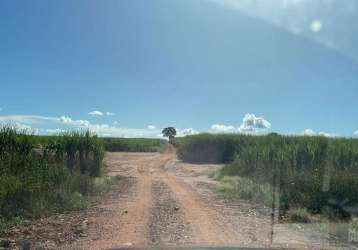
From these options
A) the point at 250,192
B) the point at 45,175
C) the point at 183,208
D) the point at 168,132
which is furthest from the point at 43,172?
the point at 168,132

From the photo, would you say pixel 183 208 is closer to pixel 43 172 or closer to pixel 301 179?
pixel 301 179

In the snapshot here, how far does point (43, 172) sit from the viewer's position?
15.1 metres

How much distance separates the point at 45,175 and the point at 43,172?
0.22 metres

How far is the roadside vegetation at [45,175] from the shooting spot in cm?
1188

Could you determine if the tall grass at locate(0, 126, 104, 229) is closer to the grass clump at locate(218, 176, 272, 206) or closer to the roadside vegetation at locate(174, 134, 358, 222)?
the grass clump at locate(218, 176, 272, 206)

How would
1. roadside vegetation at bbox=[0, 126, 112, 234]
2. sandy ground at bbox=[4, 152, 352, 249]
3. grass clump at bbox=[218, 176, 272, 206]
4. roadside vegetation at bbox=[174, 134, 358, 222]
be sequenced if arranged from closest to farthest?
sandy ground at bbox=[4, 152, 352, 249] → roadside vegetation at bbox=[0, 126, 112, 234] → roadside vegetation at bbox=[174, 134, 358, 222] → grass clump at bbox=[218, 176, 272, 206]


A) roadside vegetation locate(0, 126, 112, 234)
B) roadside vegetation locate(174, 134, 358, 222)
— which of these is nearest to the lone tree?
roadside vegetation locate(174, 134, 358, 222)

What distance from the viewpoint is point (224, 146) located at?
4294cm

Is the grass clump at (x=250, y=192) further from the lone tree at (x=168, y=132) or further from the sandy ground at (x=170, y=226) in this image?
the lone tree at (x=168, y=132)

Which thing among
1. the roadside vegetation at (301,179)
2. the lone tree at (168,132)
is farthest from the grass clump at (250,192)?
the lone tree at (168,132)

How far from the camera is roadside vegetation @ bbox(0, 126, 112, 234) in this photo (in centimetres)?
1188

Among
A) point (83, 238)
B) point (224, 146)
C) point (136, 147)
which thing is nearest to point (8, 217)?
point (83, 238)

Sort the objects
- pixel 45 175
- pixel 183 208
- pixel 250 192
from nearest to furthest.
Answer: pixel 183 208
pixel 45 175
pixel 250 192

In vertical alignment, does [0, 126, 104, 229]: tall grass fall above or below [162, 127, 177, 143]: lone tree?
below
